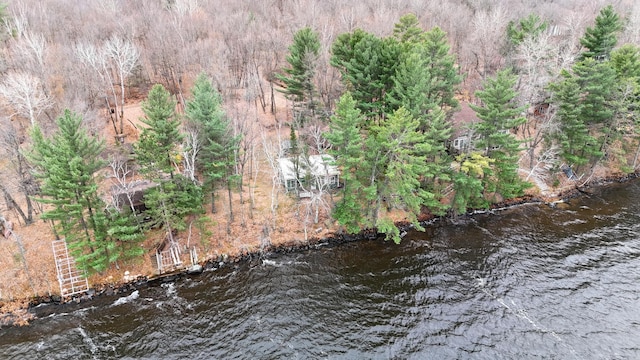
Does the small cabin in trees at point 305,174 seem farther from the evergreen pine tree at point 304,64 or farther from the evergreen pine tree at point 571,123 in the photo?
the evergreen pine tree at point 571,123

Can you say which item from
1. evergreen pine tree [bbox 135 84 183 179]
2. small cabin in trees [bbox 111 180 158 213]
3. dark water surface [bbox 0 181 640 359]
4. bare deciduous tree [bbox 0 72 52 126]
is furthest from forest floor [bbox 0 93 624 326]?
bare deciduous tree [bbox 0 72 52 126]

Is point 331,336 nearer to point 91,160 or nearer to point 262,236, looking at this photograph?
point 262,236

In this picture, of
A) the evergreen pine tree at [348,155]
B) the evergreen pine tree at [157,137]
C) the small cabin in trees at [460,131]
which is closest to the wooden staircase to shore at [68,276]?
the evergreen pine tree at [157,137]

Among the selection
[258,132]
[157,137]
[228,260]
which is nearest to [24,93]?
[157,137]

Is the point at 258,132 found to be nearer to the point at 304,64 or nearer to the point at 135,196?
the point at 304,64

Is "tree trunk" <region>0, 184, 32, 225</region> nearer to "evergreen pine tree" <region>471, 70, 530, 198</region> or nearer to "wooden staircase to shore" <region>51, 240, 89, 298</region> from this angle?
"wooden staircase to shore" <region>51, 240, 89, 298</region>
